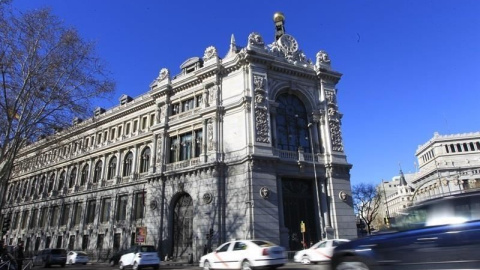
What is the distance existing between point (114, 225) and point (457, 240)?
35.3m

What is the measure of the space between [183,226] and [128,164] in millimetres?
12490

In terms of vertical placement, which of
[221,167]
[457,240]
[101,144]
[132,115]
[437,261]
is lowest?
[437,261]

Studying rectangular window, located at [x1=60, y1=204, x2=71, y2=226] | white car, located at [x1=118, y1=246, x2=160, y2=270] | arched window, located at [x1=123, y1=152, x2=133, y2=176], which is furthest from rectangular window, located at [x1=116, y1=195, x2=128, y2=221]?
white car, located at [x1=118, y1=246, x2=160, y2=270]

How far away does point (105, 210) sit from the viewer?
37156 mm

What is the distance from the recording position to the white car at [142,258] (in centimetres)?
1934

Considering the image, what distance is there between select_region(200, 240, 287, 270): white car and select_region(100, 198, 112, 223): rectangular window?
83.1 ft

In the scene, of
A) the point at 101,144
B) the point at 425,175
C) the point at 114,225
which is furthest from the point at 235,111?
the point at 425,175

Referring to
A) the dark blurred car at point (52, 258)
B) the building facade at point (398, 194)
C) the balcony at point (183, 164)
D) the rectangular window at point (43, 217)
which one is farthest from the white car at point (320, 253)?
the building facade at point (398, 194)

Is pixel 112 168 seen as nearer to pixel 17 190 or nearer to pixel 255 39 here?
pixel 255 39

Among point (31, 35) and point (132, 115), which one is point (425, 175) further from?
point (31, 35)

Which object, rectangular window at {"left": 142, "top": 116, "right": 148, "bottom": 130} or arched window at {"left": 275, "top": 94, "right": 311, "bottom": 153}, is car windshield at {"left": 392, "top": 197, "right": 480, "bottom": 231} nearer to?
arched window at {"left": 275, "top": 94, "right": 311, "bottom": 153}

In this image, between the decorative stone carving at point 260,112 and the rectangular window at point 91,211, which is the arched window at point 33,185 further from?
the decorative stone carving at point 260,112

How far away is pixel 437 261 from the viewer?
538 cm

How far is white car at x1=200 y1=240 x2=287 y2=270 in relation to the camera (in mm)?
13047
